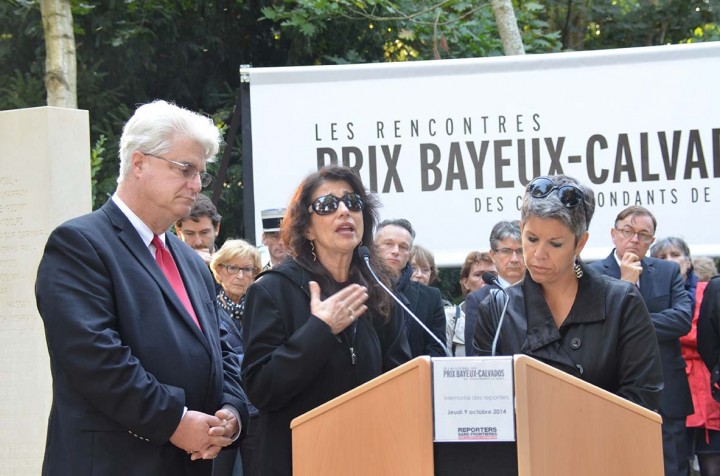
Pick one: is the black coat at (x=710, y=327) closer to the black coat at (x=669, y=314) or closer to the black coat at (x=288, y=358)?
the black coat at (x=669, y=314)

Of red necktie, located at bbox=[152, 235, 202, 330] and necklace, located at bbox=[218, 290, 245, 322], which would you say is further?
necklace, located at bbox=[218, 290, 245, 322]

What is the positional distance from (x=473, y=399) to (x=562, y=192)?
3.72 ft

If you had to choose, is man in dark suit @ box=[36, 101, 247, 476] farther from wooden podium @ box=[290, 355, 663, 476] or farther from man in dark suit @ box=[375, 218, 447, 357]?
man in dark suit @ box=[375, 218, 447, 357]

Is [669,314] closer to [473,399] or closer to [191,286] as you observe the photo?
A: [191,286]

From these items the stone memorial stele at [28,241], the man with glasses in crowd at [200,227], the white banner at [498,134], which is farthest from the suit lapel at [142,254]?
the white banner at [498,134]

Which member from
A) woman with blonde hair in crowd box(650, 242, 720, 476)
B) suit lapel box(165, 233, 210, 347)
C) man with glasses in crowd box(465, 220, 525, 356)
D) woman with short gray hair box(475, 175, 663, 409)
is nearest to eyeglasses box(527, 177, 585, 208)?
woman with short gray hair box(475, 175, 663, 409)

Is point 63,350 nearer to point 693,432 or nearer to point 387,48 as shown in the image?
point 693,432

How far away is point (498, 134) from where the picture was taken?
22.9ft

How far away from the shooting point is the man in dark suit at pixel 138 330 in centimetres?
314

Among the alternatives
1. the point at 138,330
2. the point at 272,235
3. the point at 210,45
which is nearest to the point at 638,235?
the point at 272,235

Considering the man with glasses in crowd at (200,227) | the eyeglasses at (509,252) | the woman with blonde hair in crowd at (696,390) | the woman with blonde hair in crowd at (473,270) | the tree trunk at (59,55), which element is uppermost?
the tree trunk at (59,55)

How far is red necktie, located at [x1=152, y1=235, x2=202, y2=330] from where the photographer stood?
11.7 feet

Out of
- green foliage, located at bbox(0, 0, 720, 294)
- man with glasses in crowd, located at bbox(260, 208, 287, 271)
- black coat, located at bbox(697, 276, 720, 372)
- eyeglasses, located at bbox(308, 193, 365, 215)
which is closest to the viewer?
eyeglasses, located at bbox(308, 193, 365, 215)

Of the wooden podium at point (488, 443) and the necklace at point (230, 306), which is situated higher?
the necklace at point (230, 306)
